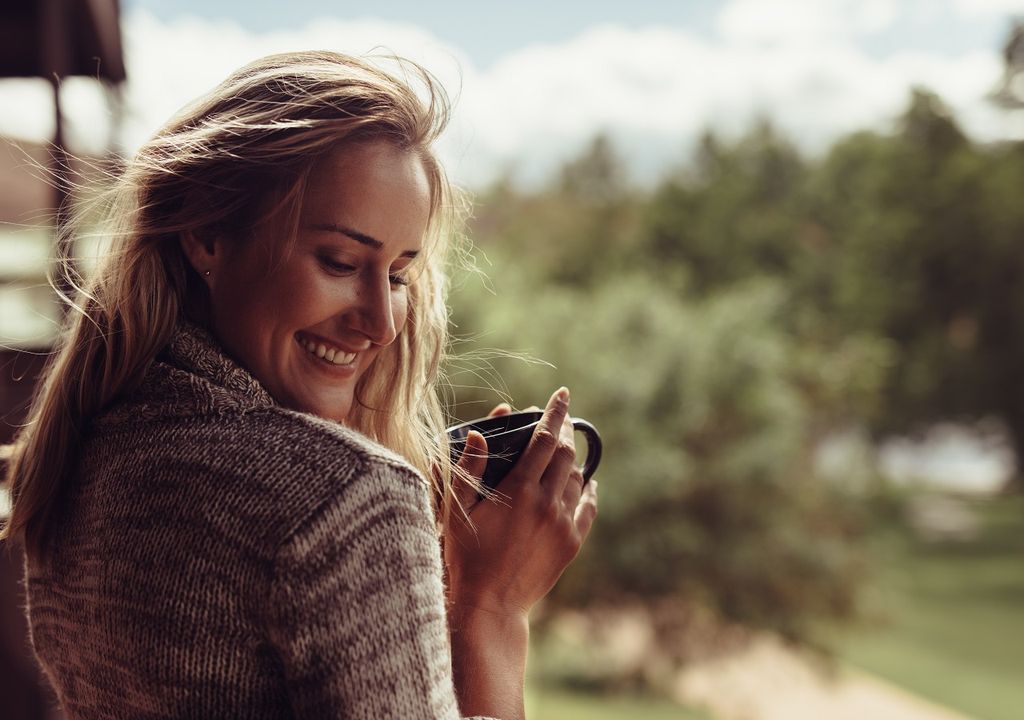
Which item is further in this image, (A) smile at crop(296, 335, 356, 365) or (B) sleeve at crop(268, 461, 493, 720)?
(A) smile at crop(296, 335, 356, 365)

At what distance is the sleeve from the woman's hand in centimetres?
18

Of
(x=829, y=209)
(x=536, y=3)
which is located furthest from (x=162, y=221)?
(x=536, y=3)

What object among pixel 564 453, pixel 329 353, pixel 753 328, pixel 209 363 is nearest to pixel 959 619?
pixel 753 328

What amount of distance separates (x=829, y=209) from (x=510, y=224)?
502cm

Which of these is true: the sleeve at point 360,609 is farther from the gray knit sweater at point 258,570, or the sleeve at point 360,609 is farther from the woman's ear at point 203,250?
the woman's ear at point 203,250

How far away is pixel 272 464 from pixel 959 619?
1289cm

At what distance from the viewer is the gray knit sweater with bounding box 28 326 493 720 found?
61cm

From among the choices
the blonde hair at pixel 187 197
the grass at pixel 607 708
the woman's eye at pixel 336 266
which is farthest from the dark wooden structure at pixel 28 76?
the grass at pixel 607 708

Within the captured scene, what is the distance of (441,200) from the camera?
2.92 feet

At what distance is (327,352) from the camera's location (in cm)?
82

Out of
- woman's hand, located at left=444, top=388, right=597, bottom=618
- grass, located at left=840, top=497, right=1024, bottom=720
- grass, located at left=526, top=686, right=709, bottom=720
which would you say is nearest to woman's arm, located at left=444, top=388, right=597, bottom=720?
woman's hand, located at left=444, top=388, right=597, bottom=618

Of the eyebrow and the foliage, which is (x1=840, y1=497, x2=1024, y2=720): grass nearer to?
the foliage

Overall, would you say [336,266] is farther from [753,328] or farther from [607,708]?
[607,708]

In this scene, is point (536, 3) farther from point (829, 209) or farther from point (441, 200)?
point (441, 200)
